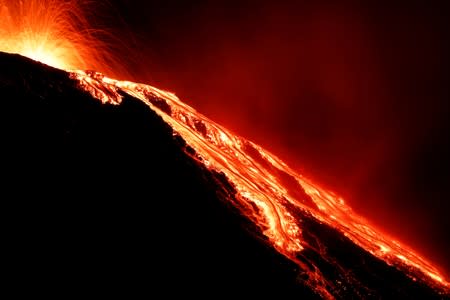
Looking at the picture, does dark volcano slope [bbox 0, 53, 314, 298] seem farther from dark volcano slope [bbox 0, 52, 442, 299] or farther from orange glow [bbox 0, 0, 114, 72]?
orange glow [bbox 0, 0, 114, 72]

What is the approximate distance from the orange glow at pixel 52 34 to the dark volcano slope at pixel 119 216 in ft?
5.94

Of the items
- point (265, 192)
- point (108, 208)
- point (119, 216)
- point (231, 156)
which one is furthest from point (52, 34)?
point (265, 192)

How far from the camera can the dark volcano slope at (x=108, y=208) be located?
14.0 ft

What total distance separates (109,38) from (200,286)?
5.01m

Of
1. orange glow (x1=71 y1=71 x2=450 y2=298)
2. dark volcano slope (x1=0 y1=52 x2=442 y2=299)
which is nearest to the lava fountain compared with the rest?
orange glow (x1=71 y1=71 x2=450 y2=298)

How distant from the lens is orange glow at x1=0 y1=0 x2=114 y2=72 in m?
6.22

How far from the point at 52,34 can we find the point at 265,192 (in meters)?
4.34

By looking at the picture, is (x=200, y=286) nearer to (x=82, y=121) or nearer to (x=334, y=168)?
(x=82, y=121)

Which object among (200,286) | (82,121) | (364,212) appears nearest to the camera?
(200,286)

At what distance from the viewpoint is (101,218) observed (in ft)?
14.9

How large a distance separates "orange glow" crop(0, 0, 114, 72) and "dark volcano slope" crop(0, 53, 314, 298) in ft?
5.98

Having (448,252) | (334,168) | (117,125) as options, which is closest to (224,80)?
(334,168)

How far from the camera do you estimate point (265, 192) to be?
5.43m

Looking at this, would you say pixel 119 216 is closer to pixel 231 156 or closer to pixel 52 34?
pixel 231 156
